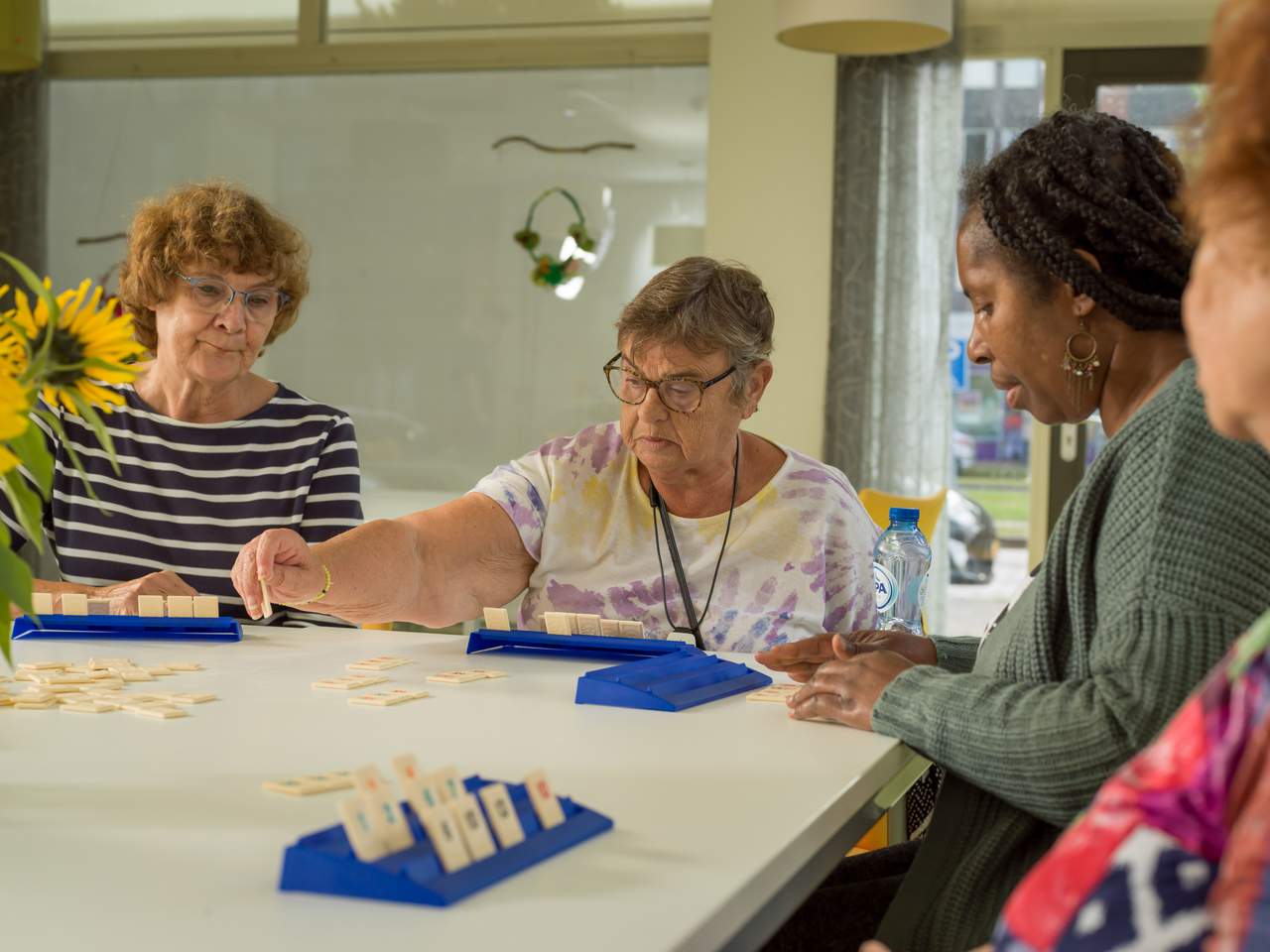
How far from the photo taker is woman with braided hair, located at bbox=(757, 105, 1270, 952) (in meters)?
1.24

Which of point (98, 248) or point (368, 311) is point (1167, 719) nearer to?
point (368, 311)

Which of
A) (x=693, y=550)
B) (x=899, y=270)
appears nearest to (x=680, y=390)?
(x=693, y=550)

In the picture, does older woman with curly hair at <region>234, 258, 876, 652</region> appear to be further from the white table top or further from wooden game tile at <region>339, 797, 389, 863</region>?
wooden game tile at <region>339, 797, 389, 863</region>

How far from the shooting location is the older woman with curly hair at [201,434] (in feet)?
8.60

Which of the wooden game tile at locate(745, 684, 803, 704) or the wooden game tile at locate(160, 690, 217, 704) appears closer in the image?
the wooden game tile at locate(160, 690, 217, 704)

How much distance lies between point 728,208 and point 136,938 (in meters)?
4.90

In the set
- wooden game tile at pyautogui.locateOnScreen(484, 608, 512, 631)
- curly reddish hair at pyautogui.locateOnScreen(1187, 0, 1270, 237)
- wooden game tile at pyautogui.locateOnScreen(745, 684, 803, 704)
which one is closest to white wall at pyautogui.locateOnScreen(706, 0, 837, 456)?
wooden game tile at pyautogui.locateOnScreen(484, 608, 512, 631)

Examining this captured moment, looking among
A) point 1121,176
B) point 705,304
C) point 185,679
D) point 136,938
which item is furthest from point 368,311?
point 136,938

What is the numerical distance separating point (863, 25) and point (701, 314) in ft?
7.88

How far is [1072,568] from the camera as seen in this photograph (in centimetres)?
138

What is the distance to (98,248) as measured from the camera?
622cm

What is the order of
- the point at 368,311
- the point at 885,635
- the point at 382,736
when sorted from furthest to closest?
the point at 368,311
the point at 885,635
the point at 382,736

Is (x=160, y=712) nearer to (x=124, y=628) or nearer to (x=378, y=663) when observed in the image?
(x=378, y=663)

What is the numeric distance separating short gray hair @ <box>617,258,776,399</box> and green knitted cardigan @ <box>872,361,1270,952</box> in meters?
0.88
